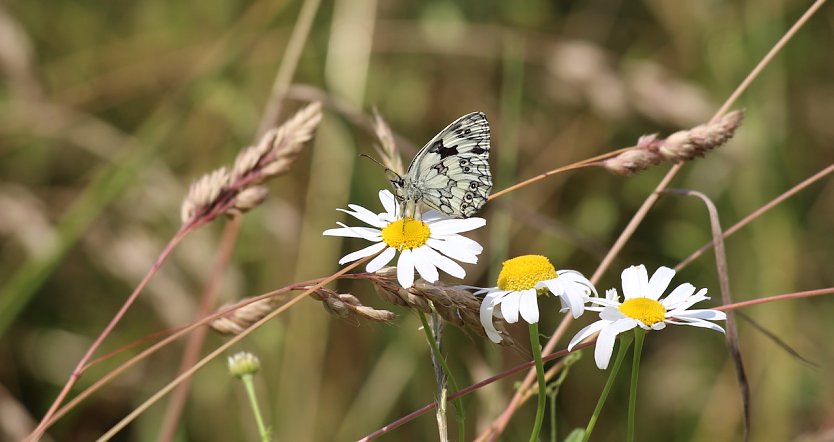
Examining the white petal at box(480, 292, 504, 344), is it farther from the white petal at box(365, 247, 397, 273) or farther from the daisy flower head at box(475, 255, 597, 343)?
the white petal at box(365, 247, 397, 273)

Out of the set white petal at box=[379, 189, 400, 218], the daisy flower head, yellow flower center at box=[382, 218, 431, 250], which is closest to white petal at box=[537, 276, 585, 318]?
the daisy flower head

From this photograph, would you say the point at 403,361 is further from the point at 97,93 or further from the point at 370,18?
the point at 97,93

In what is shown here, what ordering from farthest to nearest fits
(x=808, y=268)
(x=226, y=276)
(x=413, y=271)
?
(x=808, y=268) → (x=226, y=276) → (x=413, y=271)

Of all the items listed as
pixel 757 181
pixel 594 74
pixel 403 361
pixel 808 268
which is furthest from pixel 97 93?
pixel 808 268

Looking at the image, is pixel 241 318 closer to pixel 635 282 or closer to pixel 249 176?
pixel 249 176

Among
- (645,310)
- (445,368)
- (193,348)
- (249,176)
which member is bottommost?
(193,348)

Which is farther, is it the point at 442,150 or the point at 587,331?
the point at 442,150

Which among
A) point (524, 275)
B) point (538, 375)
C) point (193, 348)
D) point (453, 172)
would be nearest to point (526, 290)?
point (524, 275)
